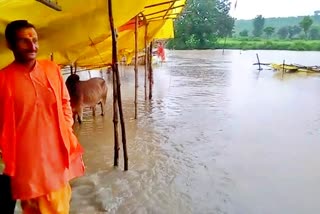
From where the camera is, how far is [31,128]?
2312mm

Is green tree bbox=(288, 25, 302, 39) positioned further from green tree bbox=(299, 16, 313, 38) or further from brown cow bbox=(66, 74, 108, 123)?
brown cow bbox=(66, 74, 108, 123)

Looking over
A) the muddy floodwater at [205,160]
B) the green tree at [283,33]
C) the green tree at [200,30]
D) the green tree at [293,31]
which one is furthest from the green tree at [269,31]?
the muddy floodwater at [205,160]

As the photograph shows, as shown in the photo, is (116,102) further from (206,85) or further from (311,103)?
(206,85)

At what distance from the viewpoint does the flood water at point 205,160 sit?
4.43 m

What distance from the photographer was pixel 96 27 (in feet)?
14.6

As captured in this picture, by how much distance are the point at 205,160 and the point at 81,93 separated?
3.09m

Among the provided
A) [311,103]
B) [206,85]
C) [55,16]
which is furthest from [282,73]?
[55,16]

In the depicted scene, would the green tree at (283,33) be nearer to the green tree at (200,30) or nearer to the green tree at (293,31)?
the green tree at (293,31)

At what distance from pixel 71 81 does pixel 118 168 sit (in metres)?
3.23

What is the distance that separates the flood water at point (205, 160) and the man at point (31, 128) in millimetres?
1663

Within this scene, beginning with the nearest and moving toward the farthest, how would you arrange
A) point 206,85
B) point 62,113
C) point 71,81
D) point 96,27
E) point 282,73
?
point 62,113 < point 96,27 < point 71,81 < point 206,85 < point 282,73

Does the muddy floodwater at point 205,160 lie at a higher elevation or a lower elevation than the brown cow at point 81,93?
lower

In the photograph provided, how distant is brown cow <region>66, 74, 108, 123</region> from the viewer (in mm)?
7797

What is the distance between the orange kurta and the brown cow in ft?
17.8
